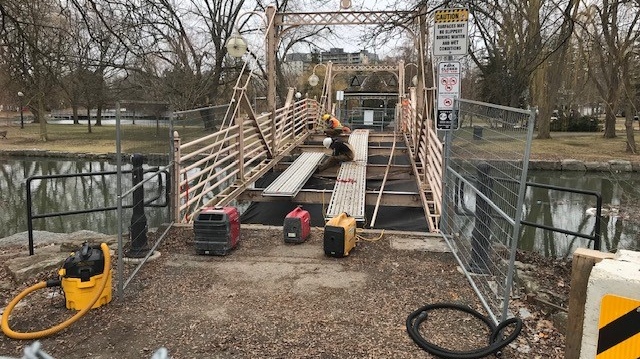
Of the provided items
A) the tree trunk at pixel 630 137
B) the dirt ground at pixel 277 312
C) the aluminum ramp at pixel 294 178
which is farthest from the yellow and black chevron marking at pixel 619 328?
the tree trunk at pixel 630 137

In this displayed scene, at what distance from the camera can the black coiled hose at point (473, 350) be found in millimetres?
3018

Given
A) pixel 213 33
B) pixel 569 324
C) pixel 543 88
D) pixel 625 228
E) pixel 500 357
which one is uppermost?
pixel 213 33

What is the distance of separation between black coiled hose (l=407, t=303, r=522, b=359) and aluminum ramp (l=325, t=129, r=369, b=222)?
309cm

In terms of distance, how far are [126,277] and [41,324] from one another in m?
0.93

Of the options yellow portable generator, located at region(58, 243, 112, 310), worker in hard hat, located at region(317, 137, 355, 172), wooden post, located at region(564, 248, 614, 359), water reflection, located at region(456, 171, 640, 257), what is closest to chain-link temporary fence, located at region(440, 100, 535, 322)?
water reflection, located at region(456, 171, 640, 257)

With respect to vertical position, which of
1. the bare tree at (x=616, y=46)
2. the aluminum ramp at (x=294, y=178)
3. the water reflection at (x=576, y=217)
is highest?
the bare tree at (x=616, y=46)

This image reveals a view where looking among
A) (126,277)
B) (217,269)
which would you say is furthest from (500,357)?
(126,277)

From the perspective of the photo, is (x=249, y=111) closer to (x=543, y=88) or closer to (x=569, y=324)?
(x=569, y=324)

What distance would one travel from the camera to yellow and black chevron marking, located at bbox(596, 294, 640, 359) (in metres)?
1.93

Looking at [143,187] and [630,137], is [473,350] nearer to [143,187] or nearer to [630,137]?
[143,187]

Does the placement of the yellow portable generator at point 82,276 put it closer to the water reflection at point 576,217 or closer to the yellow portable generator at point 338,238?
the yellow portable generator at point 338,238

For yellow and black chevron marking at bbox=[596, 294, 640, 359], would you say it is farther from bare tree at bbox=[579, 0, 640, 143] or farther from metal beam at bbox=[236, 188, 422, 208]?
bare tree at bbox=[579, 0, 640, 143]

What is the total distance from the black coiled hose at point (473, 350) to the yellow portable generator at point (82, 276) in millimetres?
2421

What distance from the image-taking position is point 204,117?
668cm
